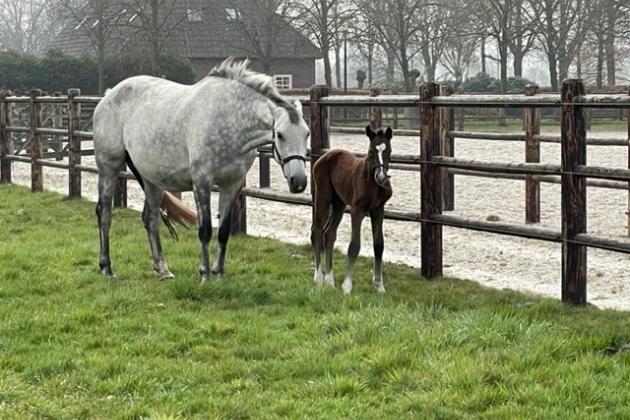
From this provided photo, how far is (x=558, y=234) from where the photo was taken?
7102 mm

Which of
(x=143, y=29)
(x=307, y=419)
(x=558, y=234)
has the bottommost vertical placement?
(x=307, y=419)

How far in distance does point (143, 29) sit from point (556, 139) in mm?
26690

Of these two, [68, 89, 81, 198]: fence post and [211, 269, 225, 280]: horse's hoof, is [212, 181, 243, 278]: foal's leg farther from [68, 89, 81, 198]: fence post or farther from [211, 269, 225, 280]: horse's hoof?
[68, 89, 81, 198]: fence post

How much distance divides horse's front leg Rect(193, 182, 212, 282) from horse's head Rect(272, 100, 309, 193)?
0.78 m

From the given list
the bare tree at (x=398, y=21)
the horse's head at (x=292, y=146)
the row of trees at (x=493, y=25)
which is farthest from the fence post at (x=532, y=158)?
the bare tree at (x=398, y=21)

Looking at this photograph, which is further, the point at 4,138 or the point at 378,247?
the point at 4,138

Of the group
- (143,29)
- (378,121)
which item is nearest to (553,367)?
(378,121)

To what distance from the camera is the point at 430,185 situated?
827 cm

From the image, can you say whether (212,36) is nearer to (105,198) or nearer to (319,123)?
(319,123)

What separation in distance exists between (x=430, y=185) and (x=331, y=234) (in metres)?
0.97

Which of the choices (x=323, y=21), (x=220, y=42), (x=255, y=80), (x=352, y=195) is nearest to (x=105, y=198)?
(x=255, y=80)

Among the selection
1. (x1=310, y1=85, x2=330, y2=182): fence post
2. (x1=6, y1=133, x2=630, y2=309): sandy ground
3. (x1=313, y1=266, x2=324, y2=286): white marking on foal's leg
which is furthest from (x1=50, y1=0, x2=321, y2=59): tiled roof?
(x1=313, y1=266, x2=324, y2=286): white marking on foal's leg

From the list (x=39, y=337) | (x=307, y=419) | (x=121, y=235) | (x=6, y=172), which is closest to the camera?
(x=307, y=419)

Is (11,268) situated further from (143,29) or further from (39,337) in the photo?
(143,29)
